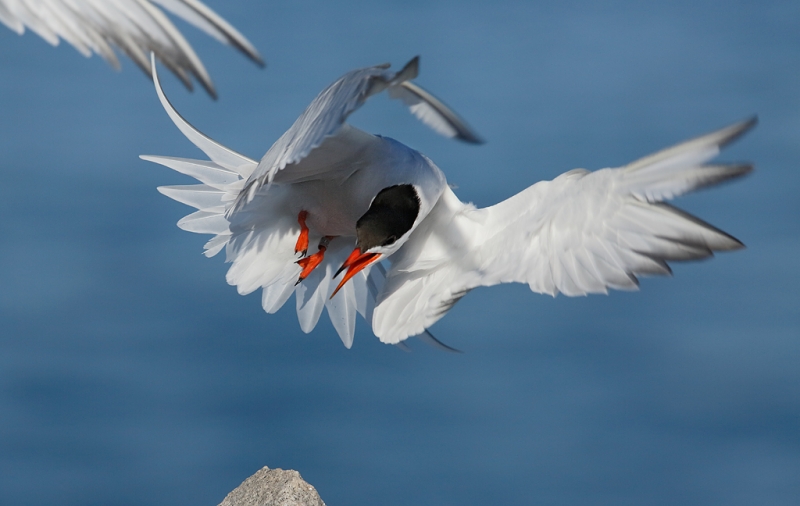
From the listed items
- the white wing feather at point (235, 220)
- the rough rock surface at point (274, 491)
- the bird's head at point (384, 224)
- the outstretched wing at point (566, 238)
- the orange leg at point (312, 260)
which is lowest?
the rough rock surface at point (274, 491)

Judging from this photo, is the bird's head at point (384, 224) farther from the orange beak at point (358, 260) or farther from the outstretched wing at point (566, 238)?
the outstretched wing at point (566, 238)

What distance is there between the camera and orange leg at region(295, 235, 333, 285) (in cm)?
494

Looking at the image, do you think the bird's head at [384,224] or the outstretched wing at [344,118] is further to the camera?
the bird's head at [384,224]

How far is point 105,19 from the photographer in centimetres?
246

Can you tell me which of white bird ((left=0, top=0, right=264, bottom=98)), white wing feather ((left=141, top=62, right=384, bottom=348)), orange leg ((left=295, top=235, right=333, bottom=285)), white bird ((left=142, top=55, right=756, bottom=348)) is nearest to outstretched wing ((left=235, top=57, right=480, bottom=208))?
white bird ((left=142, top=55, right=756, bottom=348))

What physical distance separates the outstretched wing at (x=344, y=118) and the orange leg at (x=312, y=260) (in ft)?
2.39

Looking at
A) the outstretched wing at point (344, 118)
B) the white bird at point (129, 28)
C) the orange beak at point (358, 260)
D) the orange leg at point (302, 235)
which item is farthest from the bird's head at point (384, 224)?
the white bird at point (129, 28)

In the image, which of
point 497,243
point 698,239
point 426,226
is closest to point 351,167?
point 426,226

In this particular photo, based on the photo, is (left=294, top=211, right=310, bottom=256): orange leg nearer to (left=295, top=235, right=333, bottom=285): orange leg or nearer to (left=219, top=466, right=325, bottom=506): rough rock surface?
(left=295, top=235, right=333, bottom=285): orange leg

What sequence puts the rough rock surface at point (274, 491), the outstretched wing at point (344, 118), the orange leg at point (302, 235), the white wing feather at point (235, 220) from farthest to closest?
the white wing feather at point (235, 220) → the orange leg at point (302, 235) → the rough rock surface at point (274, 491) → the outstretched wing at point (344, 118)

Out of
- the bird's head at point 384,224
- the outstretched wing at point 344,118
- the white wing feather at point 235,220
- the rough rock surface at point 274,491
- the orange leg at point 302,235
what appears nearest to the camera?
the outstretched wing at point 344,118

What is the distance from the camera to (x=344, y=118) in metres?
3.27

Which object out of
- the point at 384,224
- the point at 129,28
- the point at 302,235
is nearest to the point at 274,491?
the point at 302,235

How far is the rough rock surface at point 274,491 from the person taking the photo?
4.62m
